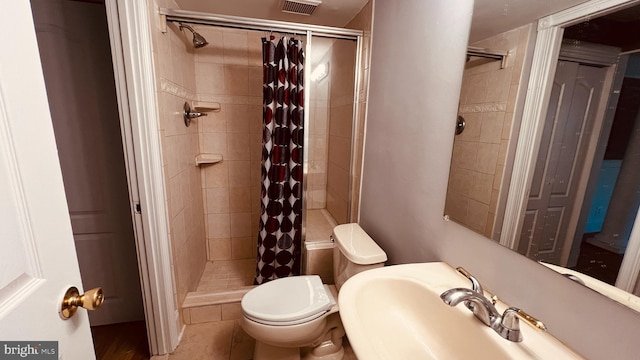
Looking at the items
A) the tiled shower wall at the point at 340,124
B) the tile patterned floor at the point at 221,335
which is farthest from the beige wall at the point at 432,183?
the tile patterned floor at the point at 221,335

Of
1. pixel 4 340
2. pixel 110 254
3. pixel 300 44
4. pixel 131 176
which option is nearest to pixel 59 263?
pixel 4 340

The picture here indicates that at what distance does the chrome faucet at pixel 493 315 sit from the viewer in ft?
2.00

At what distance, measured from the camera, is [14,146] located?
0.39m

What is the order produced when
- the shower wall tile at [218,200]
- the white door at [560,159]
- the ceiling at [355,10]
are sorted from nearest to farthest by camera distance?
1. the white door at [560,159]
2. the ceiling at [355,10]
3. the shower wall tile at [218,200]

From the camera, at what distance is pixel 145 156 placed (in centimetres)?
123

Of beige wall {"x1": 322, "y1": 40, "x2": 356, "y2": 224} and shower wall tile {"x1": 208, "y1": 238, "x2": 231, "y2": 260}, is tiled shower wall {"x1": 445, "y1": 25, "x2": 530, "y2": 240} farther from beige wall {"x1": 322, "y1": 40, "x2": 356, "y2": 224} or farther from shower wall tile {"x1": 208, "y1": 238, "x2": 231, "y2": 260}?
shower wall tile {"x1": 208, "y1": 238, "x2": 231, "y2": 260}

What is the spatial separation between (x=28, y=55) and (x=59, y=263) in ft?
1.20

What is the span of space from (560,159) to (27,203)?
1093 mm

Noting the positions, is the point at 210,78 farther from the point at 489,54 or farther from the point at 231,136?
the point at 489,54

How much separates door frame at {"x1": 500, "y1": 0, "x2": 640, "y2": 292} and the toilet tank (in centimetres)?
57

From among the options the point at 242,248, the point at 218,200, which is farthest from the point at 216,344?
the point at 218,200

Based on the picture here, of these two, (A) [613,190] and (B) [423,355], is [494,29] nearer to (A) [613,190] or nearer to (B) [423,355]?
(A) [613,190]

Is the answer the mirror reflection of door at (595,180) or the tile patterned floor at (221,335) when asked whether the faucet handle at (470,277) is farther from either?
the tile patterned floor at (221,335)

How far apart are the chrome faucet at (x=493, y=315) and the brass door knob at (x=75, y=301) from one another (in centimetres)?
78
